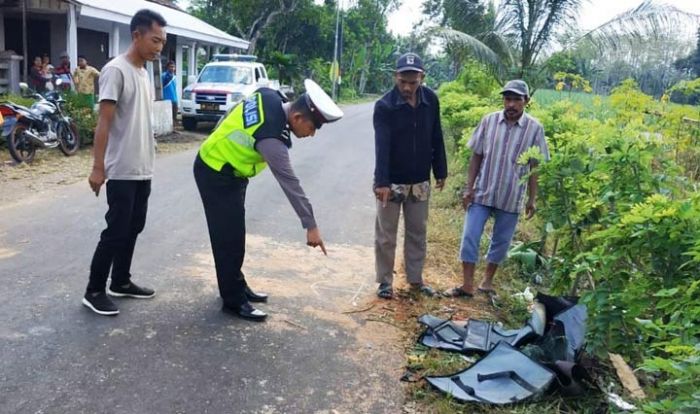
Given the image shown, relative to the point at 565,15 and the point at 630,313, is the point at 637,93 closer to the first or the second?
the point at 630,313

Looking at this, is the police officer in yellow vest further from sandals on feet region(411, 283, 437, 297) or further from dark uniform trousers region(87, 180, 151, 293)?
sandals on feet region(411, 283, 437, 297)

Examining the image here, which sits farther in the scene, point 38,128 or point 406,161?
point 38,128

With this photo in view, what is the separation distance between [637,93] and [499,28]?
21.0 ft

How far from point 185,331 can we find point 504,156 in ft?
8.41

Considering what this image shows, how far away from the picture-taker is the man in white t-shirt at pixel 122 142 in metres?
3.65

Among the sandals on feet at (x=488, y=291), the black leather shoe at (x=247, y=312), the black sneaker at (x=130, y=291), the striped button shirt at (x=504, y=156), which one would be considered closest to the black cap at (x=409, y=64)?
the striped button shirt at (x=504, y=156)

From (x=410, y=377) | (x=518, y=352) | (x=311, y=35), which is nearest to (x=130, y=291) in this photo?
(x=410, y=377)

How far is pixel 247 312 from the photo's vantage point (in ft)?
13.1

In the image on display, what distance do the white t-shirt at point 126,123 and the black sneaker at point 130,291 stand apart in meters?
0.83

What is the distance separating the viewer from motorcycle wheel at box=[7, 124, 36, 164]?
894 cm

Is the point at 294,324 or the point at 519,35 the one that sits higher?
the point at 519,35

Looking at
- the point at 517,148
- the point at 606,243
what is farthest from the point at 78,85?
the point at 606,243

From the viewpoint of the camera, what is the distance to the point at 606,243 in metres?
2.72

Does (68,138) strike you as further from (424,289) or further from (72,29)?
(424,289)
